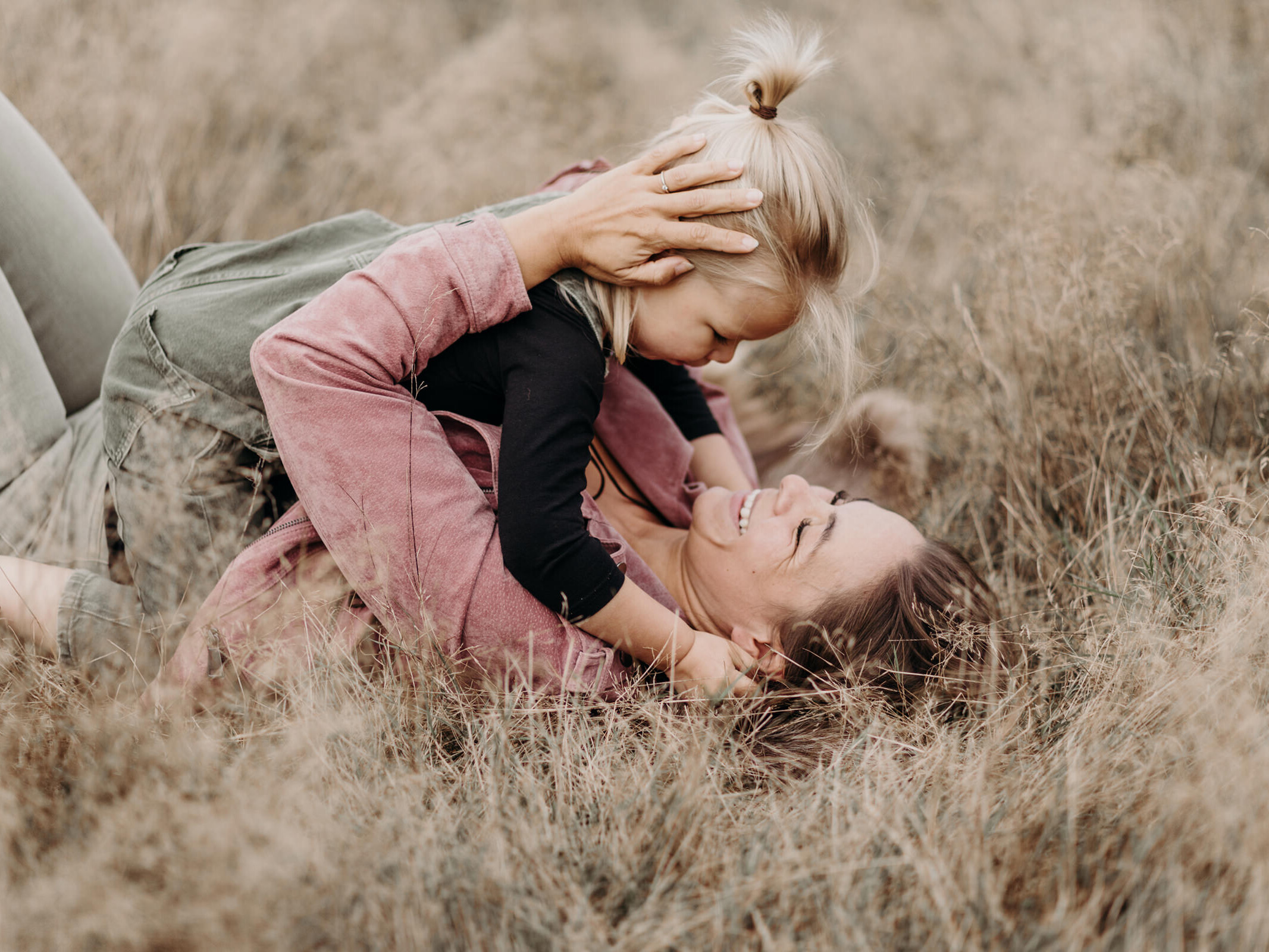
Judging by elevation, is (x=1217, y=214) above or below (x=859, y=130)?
below

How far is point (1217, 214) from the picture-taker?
3000 millimetres

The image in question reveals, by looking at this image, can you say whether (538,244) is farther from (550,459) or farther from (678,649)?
(678,649)

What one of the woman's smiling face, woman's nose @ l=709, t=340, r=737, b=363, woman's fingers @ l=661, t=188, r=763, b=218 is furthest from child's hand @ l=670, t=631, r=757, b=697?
woman's fingers @ l=661, t=188, r=763, b=218

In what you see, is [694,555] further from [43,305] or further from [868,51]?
[868,51]

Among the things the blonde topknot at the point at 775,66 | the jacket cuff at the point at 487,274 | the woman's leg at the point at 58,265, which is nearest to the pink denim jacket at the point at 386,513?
the jacket cuff at the point at 487,274

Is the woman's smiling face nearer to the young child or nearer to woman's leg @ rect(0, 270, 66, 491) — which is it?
the young child

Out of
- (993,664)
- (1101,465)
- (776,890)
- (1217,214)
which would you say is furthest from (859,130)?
(776,890)

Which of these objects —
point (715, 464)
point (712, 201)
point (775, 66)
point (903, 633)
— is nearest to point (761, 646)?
point (903, 633)

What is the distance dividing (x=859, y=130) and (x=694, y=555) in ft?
12.1

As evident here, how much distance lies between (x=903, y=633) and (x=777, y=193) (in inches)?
37.5

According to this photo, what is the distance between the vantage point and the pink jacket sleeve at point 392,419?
1568 mm

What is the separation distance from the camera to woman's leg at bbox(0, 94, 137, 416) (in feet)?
6.27

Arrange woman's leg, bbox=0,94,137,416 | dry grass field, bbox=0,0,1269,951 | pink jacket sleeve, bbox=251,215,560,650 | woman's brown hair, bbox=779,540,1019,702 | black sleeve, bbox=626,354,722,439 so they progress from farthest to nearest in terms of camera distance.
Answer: black sleeve, bbox=626,354,722,439, woman's leg, bbox=0,94,137,416, woman's brown hair, bbox=779,540,1019,702, pink jacket sleeve, bbox=251,215,560,650, dry grass field, bbox=0,0,1269,951

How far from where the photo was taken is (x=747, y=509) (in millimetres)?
2020
